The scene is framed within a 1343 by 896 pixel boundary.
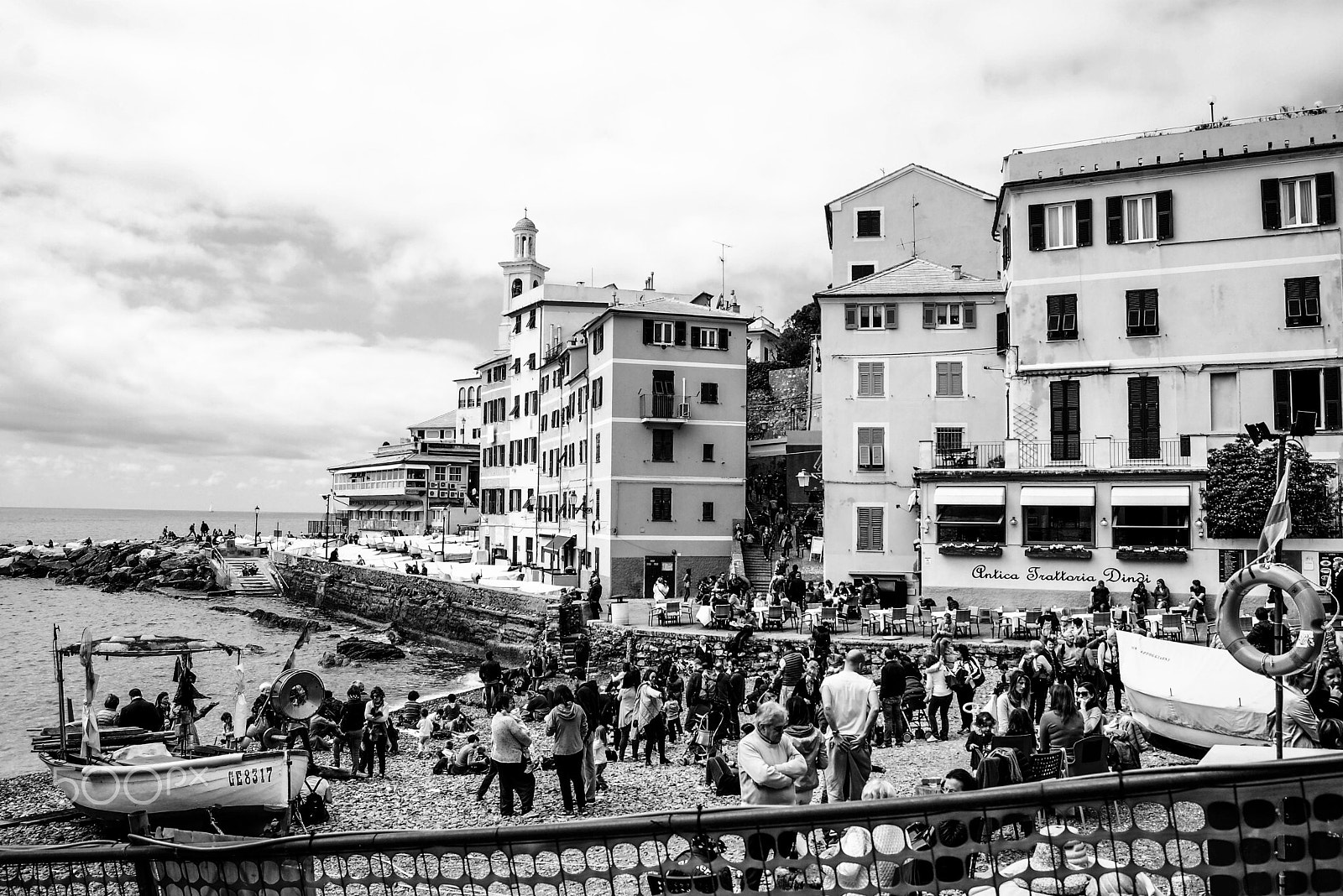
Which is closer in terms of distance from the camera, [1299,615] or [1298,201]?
[1299,615]

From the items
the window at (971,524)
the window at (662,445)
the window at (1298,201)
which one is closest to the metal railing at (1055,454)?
the window at (971,524)

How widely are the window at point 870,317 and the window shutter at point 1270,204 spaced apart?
12202 mm

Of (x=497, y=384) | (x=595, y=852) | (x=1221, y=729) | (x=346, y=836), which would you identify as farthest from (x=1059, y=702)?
(x=497, y=384)

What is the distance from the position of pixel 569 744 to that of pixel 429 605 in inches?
1490

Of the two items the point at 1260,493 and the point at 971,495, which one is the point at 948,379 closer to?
the point at 971,495

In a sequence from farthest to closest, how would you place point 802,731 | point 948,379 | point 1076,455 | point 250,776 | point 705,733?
point 948,379 < point 1076,455 < point 705,733 < point 250,776 < point 802,731

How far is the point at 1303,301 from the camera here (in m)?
31.2

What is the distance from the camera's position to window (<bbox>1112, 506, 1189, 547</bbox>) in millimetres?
30891

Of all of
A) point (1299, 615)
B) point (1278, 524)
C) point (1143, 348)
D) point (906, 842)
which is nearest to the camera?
point (906, 842)

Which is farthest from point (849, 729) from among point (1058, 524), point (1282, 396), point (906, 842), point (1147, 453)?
point (1282, 396)

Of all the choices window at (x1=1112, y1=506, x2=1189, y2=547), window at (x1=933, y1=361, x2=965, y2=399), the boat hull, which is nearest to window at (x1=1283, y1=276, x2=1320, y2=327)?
window at (x1=1112, y1=506, x2=1189, y2=547)

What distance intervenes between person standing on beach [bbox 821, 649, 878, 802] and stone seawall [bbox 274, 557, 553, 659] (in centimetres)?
2616

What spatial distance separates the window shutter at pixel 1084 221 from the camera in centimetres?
3344

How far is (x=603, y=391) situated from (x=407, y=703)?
900 inches
